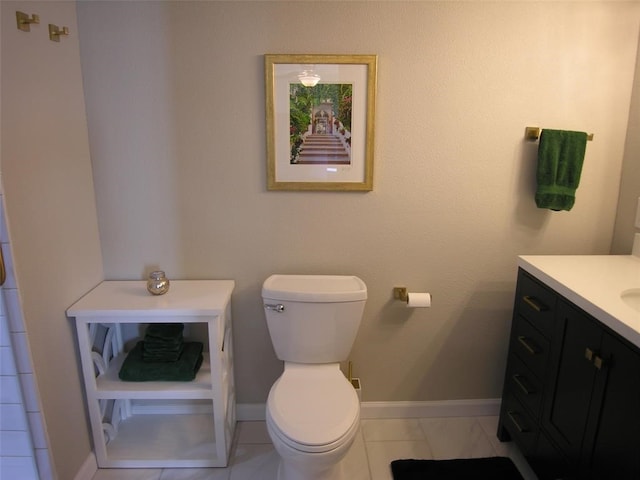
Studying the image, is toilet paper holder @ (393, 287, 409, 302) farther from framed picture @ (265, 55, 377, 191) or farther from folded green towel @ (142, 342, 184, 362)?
folded green towel @ (142, 342, 184, 362)

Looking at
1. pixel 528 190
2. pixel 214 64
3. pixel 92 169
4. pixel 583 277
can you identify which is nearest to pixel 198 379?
pixel 92 169

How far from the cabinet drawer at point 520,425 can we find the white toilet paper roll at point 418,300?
0.58 m

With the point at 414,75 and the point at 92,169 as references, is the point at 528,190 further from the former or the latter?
the point at 92,169

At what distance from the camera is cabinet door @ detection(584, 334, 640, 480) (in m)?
1.20

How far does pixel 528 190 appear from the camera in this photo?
1.99 m

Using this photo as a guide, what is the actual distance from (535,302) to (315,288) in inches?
36.5

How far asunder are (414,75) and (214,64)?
89 centimetres

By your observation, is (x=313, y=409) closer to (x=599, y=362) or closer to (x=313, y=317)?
(x=313, y=317)

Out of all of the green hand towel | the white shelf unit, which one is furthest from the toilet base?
the green hand towel

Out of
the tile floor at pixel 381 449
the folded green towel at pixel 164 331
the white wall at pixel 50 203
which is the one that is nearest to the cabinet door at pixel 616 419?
the tile floor at pixel 381 449

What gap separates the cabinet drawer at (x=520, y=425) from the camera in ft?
5.74

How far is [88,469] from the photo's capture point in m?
1.80

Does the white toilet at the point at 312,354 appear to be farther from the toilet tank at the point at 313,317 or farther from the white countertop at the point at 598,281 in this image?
the white countertop at the point at 598,281

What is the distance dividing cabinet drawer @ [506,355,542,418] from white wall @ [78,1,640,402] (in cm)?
27
